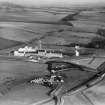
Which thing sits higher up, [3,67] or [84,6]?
[84,6]

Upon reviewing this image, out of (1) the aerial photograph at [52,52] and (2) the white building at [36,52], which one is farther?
(2) the white building at [36,52]

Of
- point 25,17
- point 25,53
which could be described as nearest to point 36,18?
point 25,17

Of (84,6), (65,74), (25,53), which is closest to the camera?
(65,74)

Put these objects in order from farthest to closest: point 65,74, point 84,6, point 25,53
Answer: point 84,6 → point 25,53 → point 65,74

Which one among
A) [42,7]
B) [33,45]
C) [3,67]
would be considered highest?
[42,7]

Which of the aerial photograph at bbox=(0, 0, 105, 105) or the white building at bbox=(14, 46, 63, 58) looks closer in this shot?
the aerial photograph at bbox=(0, 0, 105, 105)

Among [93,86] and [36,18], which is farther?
[36,18]

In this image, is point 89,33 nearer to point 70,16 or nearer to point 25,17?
point 70,16
